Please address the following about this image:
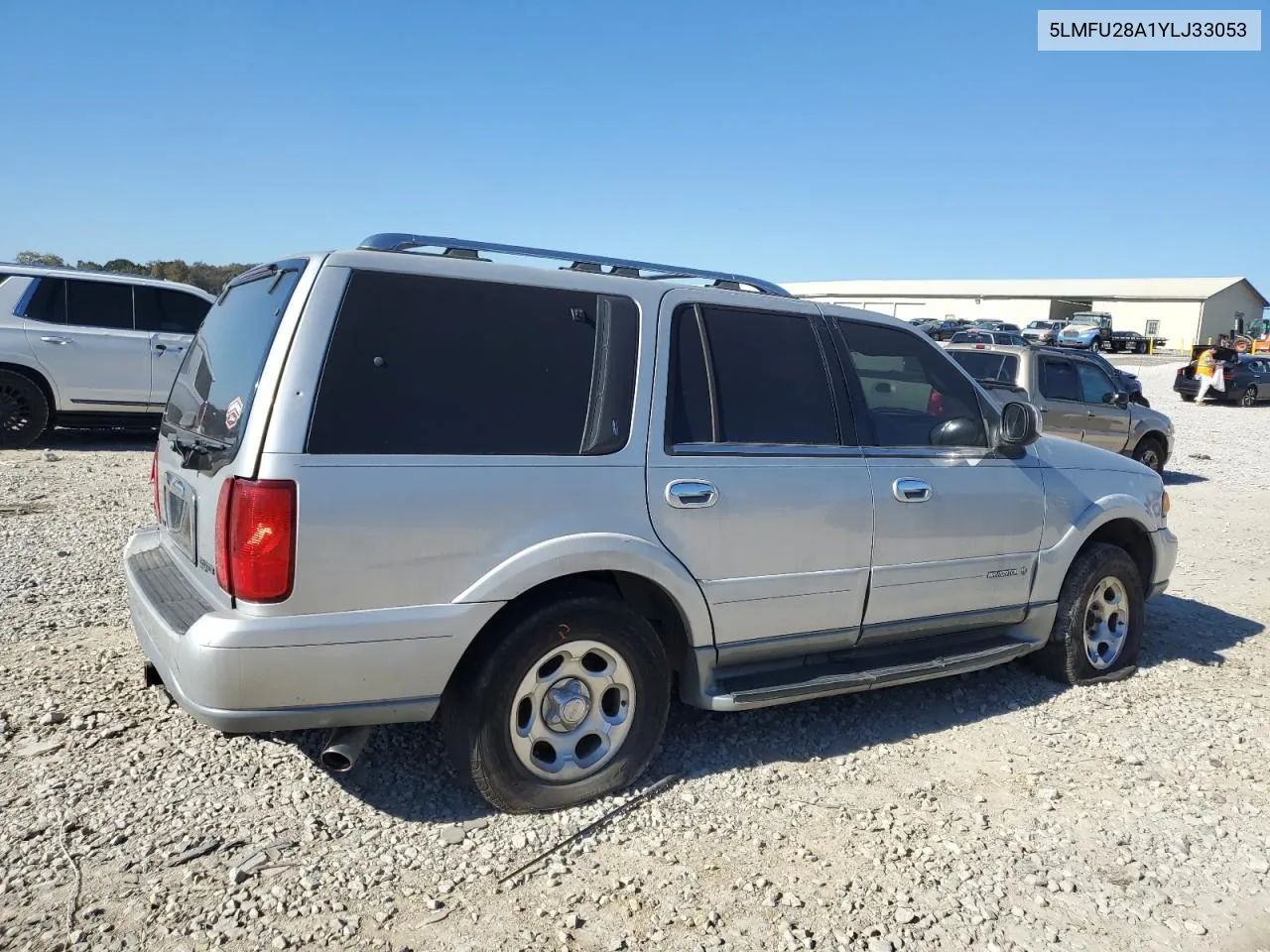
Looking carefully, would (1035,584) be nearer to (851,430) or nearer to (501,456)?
(851,430)

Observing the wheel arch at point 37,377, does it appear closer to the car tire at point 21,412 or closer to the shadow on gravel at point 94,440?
the car tire at point 21,412

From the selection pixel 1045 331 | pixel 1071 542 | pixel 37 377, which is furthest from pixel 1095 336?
pixel 1071 542

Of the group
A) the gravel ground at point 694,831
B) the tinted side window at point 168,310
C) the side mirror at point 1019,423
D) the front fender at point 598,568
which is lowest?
the gravel ground at point 694,831

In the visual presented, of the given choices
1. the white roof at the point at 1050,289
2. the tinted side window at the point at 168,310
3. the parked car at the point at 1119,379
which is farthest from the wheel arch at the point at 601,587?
the white roof at the point at 1050,289

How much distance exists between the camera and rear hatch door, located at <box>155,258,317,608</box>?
9.90ft

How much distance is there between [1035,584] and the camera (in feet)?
15.8

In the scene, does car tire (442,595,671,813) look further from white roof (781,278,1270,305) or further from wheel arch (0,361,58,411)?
white roof (781,278,1270,305)

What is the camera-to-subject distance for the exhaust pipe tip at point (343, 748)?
3148 millimetres

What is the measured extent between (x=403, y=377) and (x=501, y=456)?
40cm

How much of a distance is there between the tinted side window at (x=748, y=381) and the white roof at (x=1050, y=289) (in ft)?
210

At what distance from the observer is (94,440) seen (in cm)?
1216

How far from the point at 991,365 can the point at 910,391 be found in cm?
793

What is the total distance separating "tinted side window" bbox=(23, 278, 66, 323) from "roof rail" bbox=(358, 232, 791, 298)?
9044mm

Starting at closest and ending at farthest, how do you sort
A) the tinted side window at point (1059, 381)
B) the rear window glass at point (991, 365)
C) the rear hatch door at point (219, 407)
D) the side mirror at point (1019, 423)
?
1. the rear hatch door at point (219, 407)
2. the side mirror at point (1019, 423)
3. the rear window glass at point (991, 365)
4. the tinted side window at point (1059, 381)
